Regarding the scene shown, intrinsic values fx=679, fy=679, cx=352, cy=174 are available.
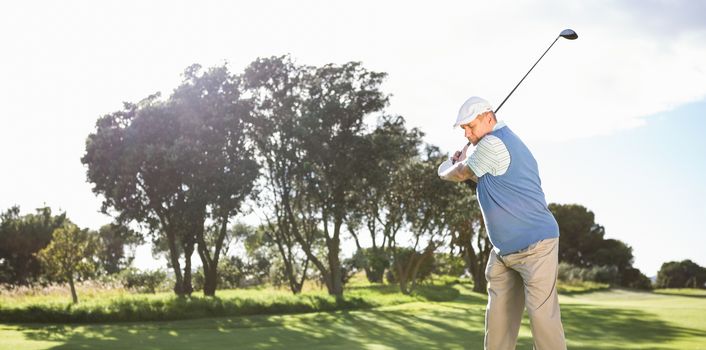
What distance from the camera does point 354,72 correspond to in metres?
34.3

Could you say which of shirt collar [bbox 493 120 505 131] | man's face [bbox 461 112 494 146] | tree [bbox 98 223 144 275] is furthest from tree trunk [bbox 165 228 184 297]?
tree [bbox 98 223 144 275]

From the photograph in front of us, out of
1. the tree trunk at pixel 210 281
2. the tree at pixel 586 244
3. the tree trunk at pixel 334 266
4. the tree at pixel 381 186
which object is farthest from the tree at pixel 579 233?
the tree trunk at pixel 210 281

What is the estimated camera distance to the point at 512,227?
223 inches

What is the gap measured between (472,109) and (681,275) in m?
56.1

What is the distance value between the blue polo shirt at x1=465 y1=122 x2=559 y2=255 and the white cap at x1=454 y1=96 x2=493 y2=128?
222mm

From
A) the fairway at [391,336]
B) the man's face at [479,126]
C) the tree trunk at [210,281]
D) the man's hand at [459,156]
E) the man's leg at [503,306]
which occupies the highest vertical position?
the man's face at [479,126]

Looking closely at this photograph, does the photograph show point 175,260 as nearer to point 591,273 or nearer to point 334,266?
point 334,266

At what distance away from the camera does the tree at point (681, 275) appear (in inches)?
2106

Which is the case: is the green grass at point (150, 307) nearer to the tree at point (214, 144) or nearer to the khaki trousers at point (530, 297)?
the tree at point (214, 144)

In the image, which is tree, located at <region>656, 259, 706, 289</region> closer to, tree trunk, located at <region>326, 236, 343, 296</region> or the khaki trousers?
tree trunk, located at <region>326, 236, 343, 296</region>

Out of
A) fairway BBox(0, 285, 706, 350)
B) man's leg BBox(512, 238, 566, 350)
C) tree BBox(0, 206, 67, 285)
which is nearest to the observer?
man's leg BBox(512, 238, 566, 350)

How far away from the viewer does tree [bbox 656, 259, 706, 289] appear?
53500 mm

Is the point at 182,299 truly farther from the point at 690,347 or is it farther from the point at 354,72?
the point at 690,347

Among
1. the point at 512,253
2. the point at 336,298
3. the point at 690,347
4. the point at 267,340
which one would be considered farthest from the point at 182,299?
the point at 512,253
